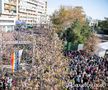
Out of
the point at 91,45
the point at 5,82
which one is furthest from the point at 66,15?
the point at 5,82

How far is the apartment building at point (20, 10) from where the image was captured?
62594 millimetres

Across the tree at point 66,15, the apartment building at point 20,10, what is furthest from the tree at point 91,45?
the tree at point 66,15

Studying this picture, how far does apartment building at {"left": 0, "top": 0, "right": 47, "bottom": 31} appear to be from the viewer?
62594 millimetres

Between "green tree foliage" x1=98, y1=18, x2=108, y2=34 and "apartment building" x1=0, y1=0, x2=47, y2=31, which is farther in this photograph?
"apartment building" x1=0, y1=0, x2=47, y2=31

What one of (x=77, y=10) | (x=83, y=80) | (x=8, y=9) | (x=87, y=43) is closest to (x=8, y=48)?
(x=83, y=80)

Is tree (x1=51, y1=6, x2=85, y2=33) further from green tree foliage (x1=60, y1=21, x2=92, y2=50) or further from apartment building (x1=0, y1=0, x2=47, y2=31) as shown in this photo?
green tree foliage (x1=60, y1=21, x2=92, y2=50)

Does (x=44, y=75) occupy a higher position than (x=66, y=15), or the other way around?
(x=66, y=15)

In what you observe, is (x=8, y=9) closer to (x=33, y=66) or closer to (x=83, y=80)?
(x=83, y=80)

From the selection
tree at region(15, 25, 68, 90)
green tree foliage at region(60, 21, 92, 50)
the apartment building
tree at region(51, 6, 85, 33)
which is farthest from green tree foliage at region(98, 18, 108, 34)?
tree at region(15, 25, 68, 90)

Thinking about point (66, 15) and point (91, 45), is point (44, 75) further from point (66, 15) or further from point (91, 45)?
point (66, 15)

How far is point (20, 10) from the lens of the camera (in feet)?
277

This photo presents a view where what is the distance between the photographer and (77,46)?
34.9 metres

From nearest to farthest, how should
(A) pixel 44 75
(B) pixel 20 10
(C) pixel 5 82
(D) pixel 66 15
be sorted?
(A) pixel 44 75 → (C) pixel 5 82 → (D) pixel 66 15 → (B) pixel 20 10

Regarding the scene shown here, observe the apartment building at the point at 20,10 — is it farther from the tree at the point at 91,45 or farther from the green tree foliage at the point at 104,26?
the tree at the point at 91,45
